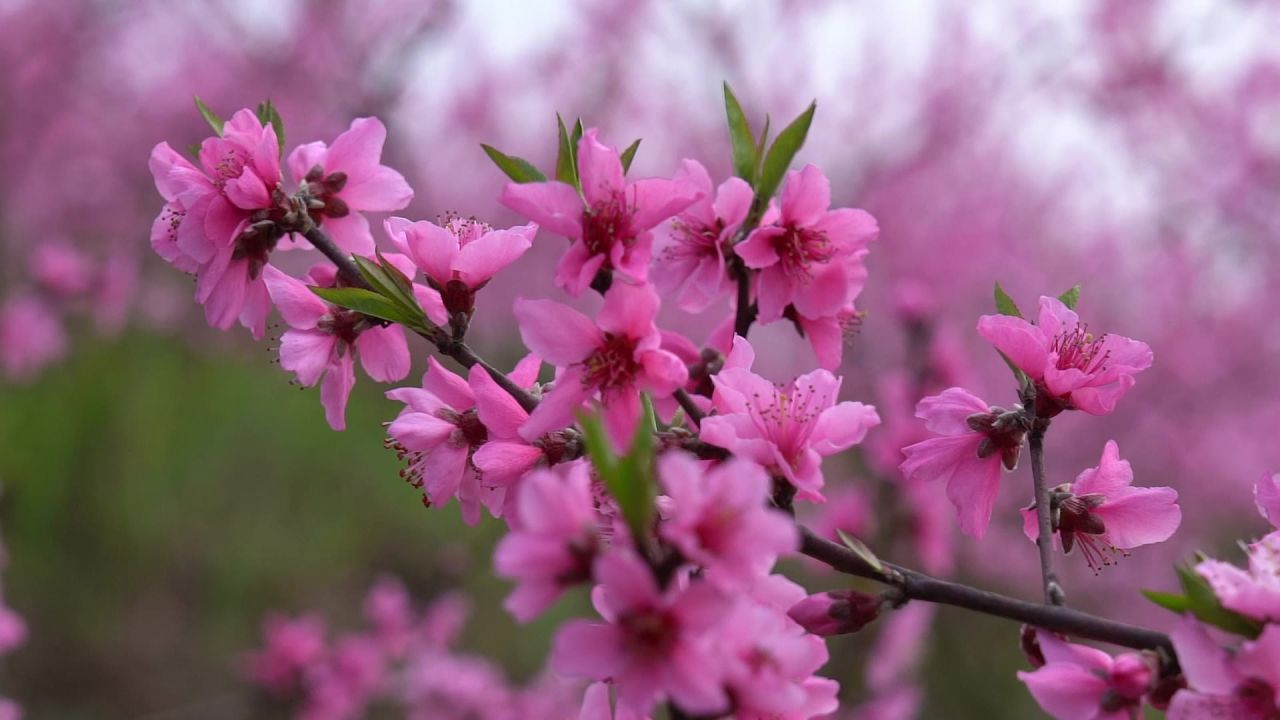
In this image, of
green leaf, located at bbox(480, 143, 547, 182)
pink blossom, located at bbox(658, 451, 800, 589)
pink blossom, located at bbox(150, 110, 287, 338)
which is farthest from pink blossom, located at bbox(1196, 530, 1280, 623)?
pink blossom, located at bbox(150, 110, 287, 338)

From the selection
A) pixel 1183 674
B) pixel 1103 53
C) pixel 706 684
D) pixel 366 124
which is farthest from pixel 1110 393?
pixel 1103 53

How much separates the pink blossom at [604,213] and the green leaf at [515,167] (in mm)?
52

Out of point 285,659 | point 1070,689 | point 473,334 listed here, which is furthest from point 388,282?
→ point 473,334

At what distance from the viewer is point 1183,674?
783mm

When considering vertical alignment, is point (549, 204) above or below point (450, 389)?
above

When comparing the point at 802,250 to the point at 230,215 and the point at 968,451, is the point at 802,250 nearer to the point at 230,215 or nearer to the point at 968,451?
the point at 968,451

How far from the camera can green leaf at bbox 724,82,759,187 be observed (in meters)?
1.04

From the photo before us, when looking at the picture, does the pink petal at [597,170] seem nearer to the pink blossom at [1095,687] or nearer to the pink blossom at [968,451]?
the pink blossom at [968,451]

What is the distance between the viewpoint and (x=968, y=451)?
1004 millimetres

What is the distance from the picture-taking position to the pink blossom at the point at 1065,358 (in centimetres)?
95

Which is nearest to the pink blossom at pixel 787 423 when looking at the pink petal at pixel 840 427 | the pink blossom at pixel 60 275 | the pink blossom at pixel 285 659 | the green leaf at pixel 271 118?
the pink petal at pixel 840 427

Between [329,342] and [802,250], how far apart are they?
0.53 metres

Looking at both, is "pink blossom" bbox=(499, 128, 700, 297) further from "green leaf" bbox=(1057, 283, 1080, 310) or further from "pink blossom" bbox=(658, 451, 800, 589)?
"green leaf" bbox=(1057, 283, 1080, 310)

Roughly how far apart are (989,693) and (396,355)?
5.46 metres
